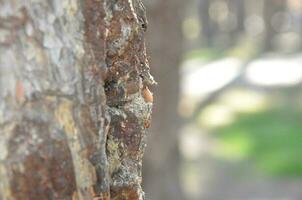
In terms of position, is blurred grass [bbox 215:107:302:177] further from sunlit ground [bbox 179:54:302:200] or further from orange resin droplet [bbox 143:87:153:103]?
orange resin droplet [bbox 143:87:153:103]

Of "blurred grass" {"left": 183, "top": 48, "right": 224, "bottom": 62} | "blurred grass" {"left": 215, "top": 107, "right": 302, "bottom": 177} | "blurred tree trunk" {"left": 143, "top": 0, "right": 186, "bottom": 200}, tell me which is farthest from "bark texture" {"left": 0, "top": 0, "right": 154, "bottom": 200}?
"blurred grass" {"left": 183, "top": 48, "right": 224, "bottom": 62}

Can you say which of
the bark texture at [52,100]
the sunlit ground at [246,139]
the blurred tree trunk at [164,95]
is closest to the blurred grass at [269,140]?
the sunlit ground at [246,139]

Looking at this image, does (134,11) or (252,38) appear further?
(252,38)

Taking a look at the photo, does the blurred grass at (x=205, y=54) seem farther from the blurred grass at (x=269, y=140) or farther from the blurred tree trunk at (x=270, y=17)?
the blurred grass at (x=269, y=140)

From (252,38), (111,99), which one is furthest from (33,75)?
(252,38)

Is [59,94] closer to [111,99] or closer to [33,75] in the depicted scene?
[33,75]

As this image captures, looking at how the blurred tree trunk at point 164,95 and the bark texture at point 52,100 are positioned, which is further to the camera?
the blurred tree trunk at point 164,95

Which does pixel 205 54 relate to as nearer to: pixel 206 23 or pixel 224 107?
pixel 206 23
